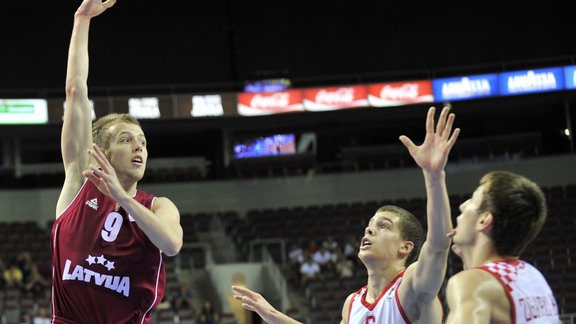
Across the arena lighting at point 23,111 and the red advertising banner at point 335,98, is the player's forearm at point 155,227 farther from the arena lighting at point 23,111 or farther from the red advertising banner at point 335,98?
the red advertising banner at point 335,98

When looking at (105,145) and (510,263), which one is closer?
(510,263)

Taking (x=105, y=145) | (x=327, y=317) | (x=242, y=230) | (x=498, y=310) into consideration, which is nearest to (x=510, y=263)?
(x=498, y=310)

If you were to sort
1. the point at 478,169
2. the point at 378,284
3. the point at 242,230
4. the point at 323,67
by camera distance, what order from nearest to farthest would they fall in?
the point at 378,284
the point at 242,230
the point at 478,169
the point at 323,67

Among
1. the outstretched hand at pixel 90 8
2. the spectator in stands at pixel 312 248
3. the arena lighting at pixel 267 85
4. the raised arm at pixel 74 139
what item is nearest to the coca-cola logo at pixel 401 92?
the arena lighting at pixel 267 85

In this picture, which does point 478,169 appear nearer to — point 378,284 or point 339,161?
point 339,161

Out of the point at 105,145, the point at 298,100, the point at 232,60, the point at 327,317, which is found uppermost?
the point at 232,60

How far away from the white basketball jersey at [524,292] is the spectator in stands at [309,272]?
15.7 metres

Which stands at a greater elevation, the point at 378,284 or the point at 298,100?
the point at 298,100

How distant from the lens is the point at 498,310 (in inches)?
114

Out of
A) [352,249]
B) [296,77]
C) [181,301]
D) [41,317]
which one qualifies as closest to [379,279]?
[41,317]

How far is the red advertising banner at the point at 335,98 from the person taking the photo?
76.0 feet

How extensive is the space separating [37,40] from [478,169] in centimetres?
1337

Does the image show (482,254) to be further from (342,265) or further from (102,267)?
(342,265)

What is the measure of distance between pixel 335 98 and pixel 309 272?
19.7 feet
